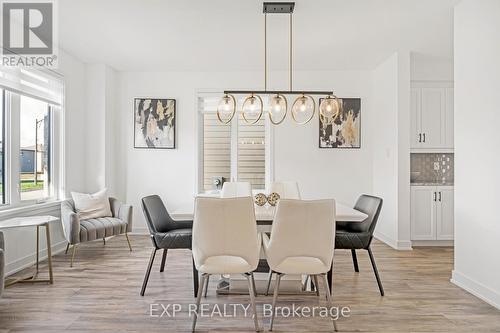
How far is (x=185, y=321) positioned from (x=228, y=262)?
572 mm

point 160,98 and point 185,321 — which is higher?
point 160,98

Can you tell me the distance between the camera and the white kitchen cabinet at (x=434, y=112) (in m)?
5.15

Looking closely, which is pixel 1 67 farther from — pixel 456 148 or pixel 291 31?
pixel 456 148

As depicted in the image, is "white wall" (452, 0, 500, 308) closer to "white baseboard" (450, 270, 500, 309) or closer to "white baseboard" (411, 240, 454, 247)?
"white baseboard" (450, 270, 500, 309)

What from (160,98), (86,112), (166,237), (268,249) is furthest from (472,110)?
(86,112)

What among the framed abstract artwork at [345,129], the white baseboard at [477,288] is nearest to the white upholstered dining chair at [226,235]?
the white baseboard at [477,288]

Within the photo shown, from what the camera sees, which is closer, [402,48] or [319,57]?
[402,48]

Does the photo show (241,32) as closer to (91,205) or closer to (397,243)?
(91,205)

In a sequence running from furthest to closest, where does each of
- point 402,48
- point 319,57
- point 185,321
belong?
1. point 319,57
2. point 402,48
3. point 185,321

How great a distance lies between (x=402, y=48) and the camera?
4.72 meters

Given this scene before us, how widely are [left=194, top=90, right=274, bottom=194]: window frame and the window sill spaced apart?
208 centimetres

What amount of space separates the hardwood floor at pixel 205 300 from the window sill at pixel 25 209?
66cm

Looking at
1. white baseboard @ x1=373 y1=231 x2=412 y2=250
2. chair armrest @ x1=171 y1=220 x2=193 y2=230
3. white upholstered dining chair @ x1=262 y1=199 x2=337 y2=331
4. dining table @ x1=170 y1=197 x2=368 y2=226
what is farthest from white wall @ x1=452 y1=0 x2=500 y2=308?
chair armrest @ x1=171 y1=220 x2=193 y2=230

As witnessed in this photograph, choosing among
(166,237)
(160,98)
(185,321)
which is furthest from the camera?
(160,98)
